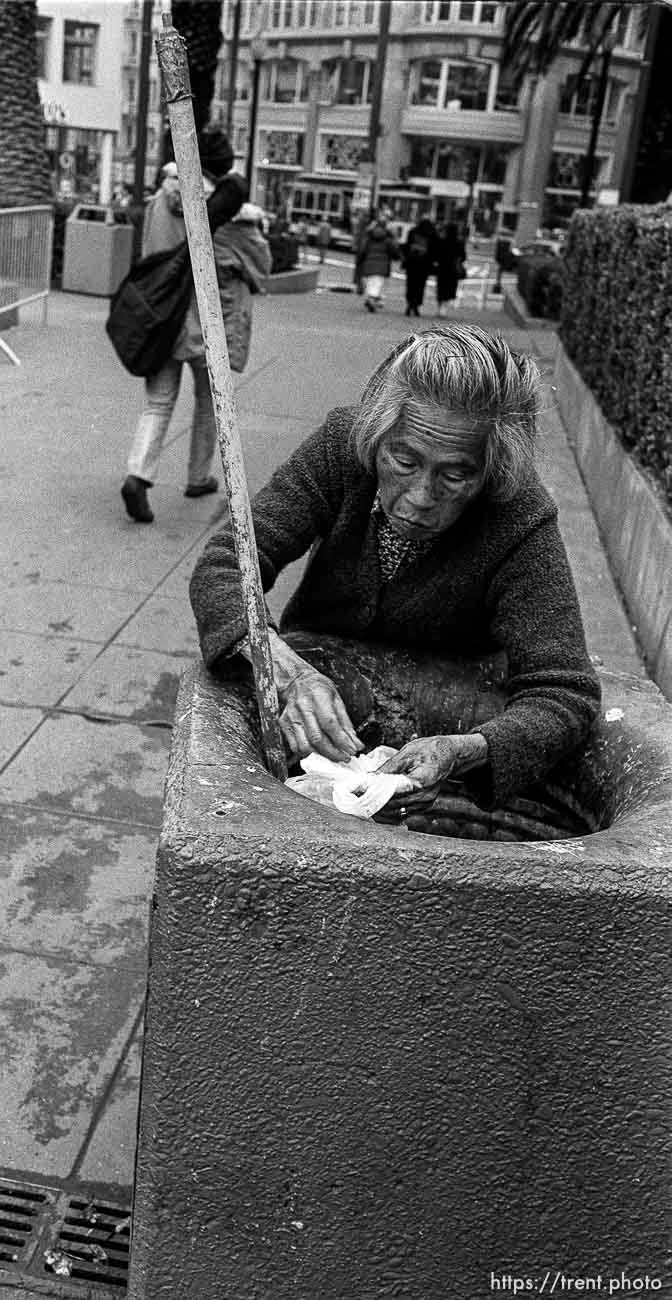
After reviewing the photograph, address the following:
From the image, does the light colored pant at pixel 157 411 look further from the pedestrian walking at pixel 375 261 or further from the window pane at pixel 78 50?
the window pane at pixel 78 50

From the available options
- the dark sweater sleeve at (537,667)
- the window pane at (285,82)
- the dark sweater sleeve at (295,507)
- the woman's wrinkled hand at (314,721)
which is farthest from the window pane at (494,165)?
the woman's wrinkled hand at (314,721)

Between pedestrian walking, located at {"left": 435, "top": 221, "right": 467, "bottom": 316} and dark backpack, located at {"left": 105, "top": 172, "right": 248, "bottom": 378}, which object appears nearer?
dark backpack, located at {"left": 105, "top": 172, "right": 248, "bottom": 378}

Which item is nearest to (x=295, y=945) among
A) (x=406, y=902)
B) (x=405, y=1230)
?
(x=406, y=902)

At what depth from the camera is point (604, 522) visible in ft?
24.4

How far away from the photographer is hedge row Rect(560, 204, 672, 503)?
19.2 feet

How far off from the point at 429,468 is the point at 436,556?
0.81ft

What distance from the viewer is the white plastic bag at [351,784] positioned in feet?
6.92

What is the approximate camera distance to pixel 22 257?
11961 millimetres

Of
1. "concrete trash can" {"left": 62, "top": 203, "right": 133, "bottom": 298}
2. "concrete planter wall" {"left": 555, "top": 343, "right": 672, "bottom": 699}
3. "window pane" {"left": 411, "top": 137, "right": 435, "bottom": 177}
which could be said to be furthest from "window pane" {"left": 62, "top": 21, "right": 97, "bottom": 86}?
"concrete planter wall" {"left": 555, "top": 343, "right": 672, "bottom": 699}

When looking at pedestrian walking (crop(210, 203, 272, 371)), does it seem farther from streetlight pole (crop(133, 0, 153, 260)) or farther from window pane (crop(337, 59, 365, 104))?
window pane (crop(337, 59, 365, 104))

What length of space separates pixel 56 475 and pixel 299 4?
75996 mm

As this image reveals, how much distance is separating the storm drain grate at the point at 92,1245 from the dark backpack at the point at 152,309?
4798 mm

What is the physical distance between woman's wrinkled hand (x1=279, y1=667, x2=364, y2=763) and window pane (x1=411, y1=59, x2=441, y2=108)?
72.1 meters

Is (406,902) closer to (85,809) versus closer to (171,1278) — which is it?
(171,1278)
